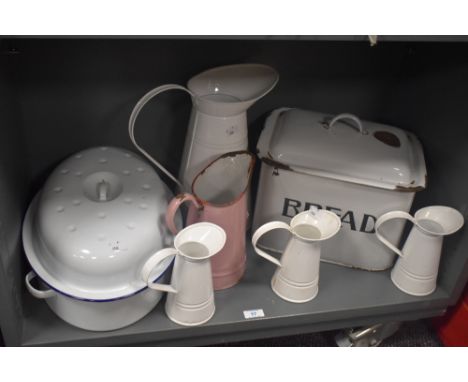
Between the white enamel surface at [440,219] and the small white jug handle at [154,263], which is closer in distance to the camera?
the small white jug handle at [154,263]

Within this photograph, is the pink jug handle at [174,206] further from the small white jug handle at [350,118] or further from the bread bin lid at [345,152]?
the small white jug handle at [350,118]

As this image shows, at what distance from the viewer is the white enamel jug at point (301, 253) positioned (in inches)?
30.1

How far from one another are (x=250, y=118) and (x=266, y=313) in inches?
14.3

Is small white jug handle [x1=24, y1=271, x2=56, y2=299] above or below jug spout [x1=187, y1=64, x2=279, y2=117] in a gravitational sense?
below

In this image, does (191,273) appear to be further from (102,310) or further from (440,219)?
(440,219)

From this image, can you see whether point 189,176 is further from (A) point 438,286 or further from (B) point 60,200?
(A) point 438,286

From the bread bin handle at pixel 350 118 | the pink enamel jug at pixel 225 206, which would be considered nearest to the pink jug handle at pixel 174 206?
the pink enamel jug at pixel 225 206

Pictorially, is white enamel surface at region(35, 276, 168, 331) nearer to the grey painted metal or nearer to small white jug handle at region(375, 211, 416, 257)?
the grey painted metal

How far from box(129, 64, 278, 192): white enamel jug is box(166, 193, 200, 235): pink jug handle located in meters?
0.10

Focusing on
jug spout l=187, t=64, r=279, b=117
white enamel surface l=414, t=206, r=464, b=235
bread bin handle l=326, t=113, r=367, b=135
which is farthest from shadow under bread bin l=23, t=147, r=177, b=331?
white enamel surface l=414, t=206, r=464, b=235

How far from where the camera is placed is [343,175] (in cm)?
79

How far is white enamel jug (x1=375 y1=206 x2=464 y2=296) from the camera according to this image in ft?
2.61

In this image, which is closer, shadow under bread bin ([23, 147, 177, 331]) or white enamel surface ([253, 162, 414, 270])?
shadow under bread bin ([23, 147, 177, 331])

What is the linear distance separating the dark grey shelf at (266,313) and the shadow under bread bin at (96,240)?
25 millimetres
